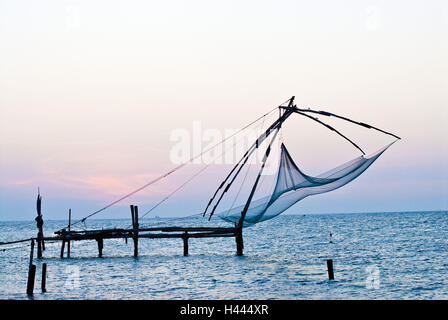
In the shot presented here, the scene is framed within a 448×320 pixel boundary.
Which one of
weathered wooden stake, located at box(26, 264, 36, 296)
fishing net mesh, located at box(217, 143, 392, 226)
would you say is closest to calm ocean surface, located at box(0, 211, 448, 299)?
weathered wooden stake, located at box(26, 264, 36, 296)

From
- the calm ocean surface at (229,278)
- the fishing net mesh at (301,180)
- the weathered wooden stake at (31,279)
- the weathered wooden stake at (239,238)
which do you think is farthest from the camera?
the weathered wooden stake at (239,238)

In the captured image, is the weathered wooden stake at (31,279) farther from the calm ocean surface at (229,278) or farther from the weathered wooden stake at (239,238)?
the weathered wooden stake at (239,238)

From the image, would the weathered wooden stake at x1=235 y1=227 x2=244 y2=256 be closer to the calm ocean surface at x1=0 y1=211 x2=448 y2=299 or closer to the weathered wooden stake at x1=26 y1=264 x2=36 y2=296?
the calm ocean surface at x1=0 y1=211 x2=448 y2=299

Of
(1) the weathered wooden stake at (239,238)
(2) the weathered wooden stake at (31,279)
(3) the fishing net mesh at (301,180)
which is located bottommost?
(2) the weathered wooden stake at (31,279)

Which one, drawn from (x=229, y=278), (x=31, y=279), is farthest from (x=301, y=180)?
(x=31, y=279)

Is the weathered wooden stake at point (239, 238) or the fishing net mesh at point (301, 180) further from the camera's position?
the weathered wooden stake at point (239, 238)

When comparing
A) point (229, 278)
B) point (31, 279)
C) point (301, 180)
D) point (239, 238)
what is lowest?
point (229, 278)

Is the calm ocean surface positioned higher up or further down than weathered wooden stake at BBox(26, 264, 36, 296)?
further down

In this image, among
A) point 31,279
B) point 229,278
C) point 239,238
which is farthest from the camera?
point 239,238

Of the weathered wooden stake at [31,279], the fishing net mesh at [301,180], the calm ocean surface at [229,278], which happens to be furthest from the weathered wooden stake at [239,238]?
the weathered wooden stake at [31,279]

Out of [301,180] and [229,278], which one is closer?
[301,180]

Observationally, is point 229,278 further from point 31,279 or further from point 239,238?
point 31,279

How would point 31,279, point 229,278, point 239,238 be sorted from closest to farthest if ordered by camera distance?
point 31,279 → point 229,278 → point 239,238
